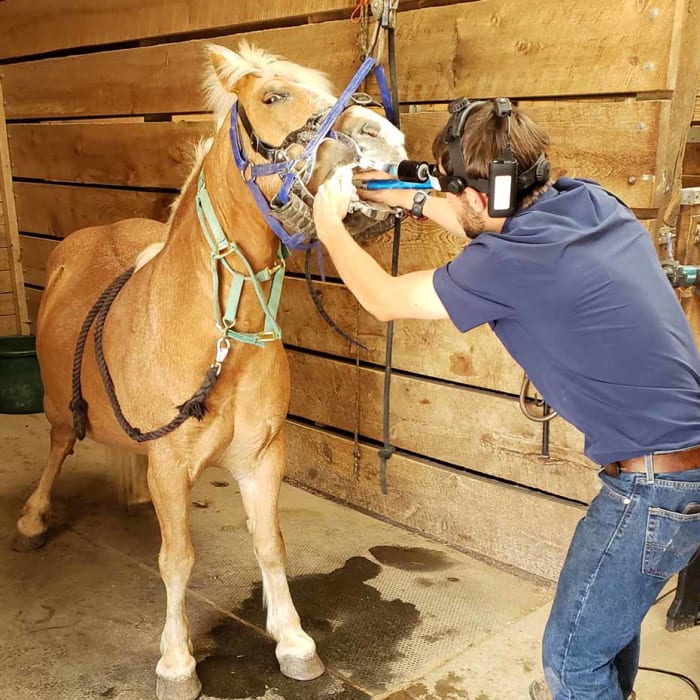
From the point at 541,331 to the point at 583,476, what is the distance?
133 centimetres

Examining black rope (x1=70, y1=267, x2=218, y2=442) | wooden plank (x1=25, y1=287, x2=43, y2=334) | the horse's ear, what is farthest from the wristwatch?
wooden plank (x1=25, y1=287, x2=43, y2=334)

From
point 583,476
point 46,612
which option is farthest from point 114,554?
point 583,476

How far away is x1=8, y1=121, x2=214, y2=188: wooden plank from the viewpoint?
3848 mm

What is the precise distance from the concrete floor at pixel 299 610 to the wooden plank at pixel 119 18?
2132mm

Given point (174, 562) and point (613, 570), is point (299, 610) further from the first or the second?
point (613, 570)

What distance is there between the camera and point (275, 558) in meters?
2.35

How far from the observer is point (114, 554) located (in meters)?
3.04

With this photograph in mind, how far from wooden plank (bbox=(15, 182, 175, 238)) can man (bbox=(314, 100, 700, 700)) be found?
9.03 ft

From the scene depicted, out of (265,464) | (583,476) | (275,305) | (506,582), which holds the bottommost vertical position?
(506,582)

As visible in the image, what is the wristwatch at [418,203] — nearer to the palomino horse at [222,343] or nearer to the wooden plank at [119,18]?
the palomino horse at [222,343]

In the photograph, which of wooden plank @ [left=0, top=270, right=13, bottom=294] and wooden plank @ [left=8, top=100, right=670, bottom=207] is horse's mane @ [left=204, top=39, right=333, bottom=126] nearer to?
wooden plank @ [left=8, top=100, right=670, bottom=207]

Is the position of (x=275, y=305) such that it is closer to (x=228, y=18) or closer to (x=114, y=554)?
(x=114, y=554)

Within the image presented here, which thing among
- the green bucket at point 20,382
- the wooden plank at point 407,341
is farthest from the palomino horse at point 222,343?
the green bucket at point 20,382

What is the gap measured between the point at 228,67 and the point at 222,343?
2.27 feet
